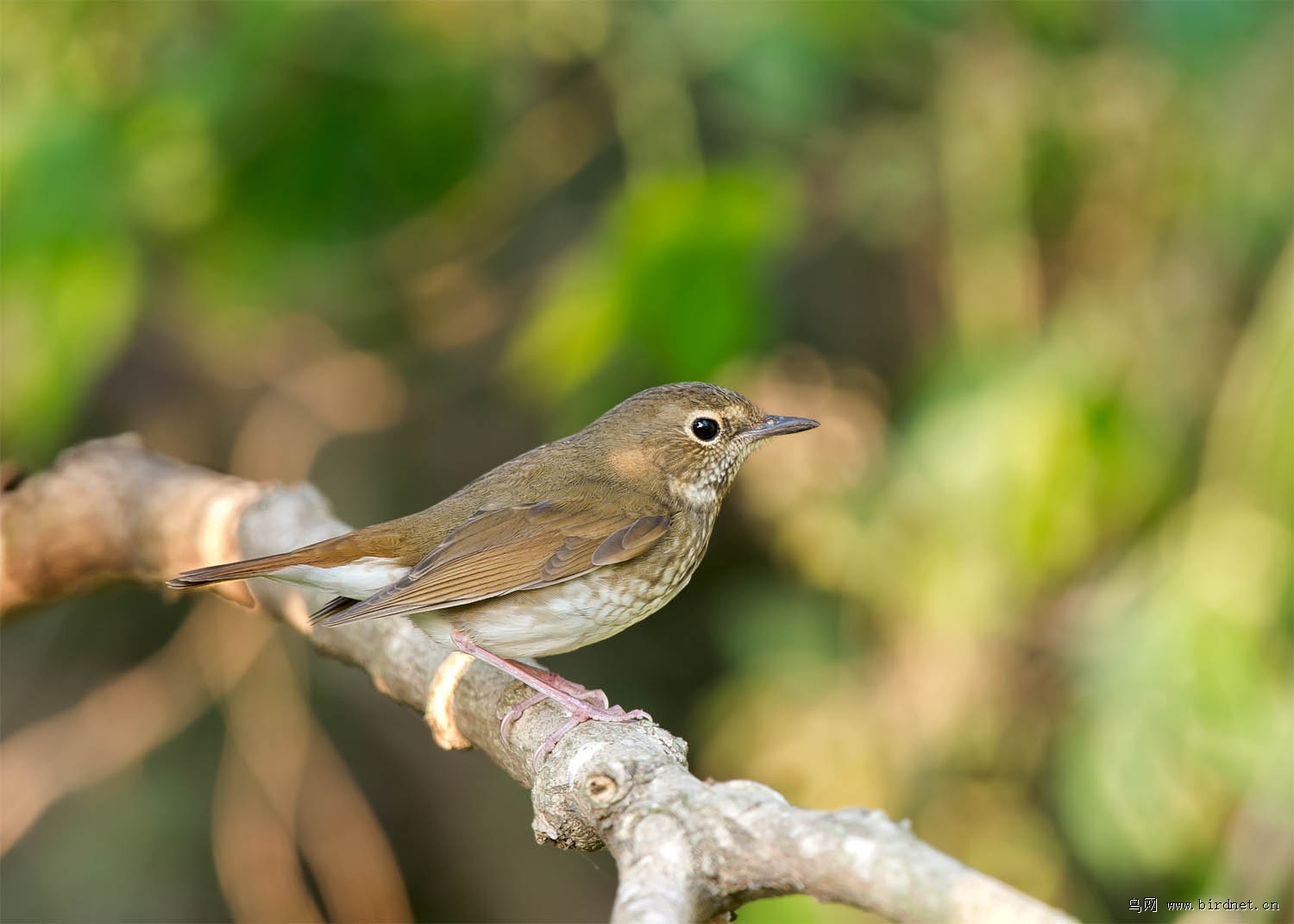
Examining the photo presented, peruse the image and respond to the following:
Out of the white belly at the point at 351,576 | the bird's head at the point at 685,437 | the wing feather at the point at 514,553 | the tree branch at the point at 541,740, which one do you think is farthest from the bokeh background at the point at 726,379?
the white belly at the point at 351,576

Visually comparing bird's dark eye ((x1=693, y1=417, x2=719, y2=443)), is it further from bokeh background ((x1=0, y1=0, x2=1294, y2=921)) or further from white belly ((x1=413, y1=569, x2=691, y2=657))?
white belly ((x1=413, y1=569, x2=691, y2=657))

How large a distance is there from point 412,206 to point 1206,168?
7.92ft

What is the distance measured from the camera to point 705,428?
3.43 m

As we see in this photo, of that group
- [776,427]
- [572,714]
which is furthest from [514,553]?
[776,427]

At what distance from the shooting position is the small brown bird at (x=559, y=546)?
287 cm

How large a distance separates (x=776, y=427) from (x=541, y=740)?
129 centimetres

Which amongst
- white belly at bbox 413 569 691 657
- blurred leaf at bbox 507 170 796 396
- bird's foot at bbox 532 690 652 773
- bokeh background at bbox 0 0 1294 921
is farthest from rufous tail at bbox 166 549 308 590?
blurred leaf at bbox 507 170 796 396

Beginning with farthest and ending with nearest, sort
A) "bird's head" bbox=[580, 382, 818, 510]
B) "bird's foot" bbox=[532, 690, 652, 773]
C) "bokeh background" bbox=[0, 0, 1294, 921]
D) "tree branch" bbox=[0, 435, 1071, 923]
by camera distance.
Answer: "bird's head" bbox=[580, 382, 818, 510] → "bokeh background" bbox=[0, 0, 1294, 921] → "bird's foot" bbox=[532, 690, 652, 773] → "tree branch" bbox=[0, 435, 1071, 923]

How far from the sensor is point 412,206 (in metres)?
4.11

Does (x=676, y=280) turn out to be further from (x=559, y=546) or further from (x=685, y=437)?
(x=559, y=546)

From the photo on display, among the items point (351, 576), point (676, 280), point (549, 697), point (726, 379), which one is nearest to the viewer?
point (549, 697)

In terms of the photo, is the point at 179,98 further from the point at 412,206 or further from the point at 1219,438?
the point at 1219,438

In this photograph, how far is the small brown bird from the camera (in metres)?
2.87

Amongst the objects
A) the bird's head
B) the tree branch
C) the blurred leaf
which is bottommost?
the tree branch
